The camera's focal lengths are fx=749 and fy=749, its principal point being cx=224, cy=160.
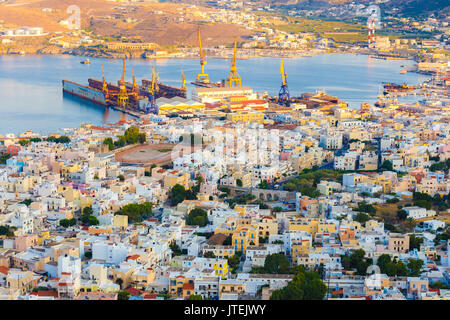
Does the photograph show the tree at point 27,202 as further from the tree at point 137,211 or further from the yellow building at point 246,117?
the yellow building at point 246,117

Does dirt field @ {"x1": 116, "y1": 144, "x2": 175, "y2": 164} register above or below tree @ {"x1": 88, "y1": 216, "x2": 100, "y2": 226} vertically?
below

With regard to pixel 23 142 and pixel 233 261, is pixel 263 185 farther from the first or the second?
pixel 23 142

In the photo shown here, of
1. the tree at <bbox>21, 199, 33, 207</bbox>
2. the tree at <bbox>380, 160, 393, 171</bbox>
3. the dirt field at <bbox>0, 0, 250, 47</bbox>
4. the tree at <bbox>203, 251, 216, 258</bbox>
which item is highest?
the dirt field at <bbox>0, 0, 250, 47</bbox>

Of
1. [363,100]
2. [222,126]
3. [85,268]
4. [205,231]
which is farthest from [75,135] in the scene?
[363,100]

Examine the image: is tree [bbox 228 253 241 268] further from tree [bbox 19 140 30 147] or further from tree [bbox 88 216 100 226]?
tree [bbox 19 140 30 147]

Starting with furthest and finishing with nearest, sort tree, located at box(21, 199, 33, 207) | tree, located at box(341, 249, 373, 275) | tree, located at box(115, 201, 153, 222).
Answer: tree, located at box(21, 199, 33, 207)
tree, located at box(115, 201, 153, 222)
tree, located at box(341, 249, 373, 275)

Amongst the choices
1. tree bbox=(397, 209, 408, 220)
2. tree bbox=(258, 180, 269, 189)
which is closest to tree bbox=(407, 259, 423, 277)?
tree bbox=(397, 209, 408, 220)

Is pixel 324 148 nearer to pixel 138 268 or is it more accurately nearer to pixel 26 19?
pixel 138 268

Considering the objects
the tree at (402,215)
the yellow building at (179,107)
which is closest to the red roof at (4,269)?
the tree at (402,215)
